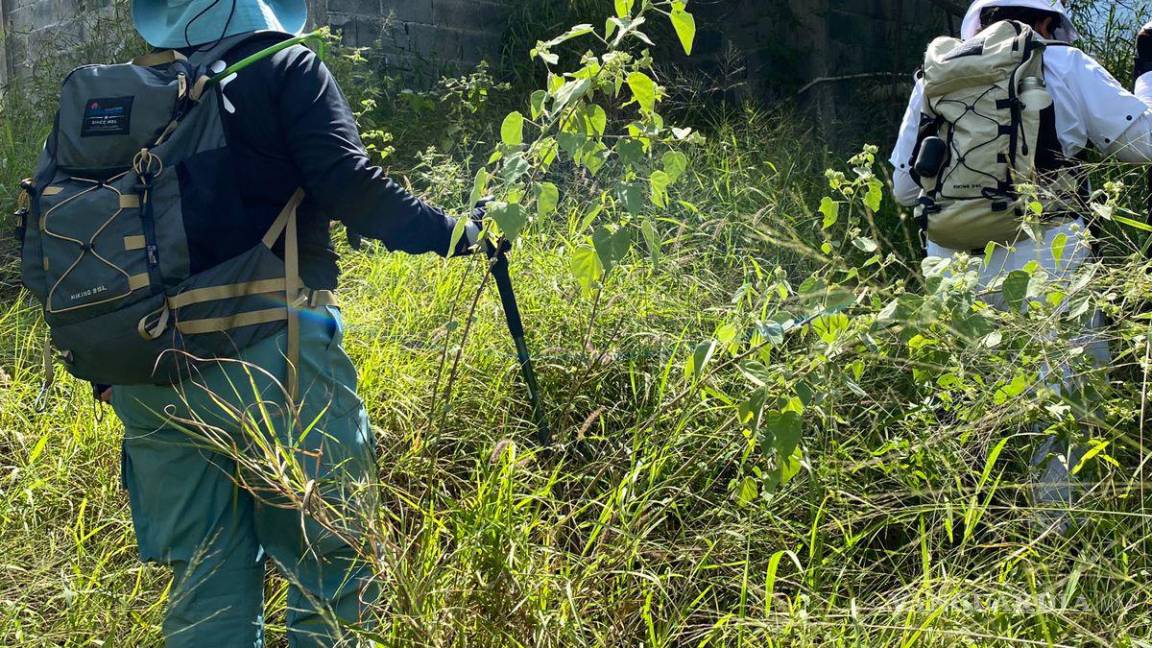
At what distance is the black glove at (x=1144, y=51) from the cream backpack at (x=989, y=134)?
463 millimetres

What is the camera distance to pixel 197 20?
239cm

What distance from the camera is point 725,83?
23.8 feet

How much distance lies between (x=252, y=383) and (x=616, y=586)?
0.84 meters

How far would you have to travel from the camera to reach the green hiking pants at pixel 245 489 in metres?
2.32

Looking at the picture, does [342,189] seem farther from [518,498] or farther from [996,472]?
[996,472]

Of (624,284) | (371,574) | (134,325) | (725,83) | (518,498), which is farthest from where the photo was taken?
(725,83)

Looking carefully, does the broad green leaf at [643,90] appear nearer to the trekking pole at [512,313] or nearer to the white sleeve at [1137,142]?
the trekking pole at [512,313]

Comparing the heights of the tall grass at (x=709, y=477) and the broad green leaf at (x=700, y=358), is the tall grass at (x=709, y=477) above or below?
below

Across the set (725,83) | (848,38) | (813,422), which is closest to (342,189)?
(813,422)

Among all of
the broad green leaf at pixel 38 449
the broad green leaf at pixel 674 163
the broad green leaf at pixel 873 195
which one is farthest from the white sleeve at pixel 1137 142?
the broad green leaf at pixel 38 449

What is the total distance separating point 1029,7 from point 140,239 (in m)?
2.45

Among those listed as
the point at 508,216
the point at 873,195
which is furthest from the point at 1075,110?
the point at 508,216

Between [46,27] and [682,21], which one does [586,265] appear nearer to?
[682,21]

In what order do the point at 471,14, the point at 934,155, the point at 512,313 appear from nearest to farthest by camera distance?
the point at 512,313 → the point at 934,155 → the point at 471,14
